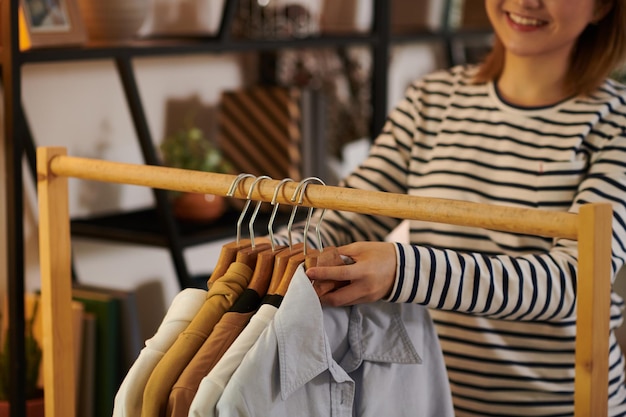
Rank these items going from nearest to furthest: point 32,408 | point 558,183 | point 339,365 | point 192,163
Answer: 1. point 339,365
2. point 558,183
3. point 32,408
4. point 192,163

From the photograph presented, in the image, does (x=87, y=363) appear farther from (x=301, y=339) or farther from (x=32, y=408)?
(x=301, y=339)

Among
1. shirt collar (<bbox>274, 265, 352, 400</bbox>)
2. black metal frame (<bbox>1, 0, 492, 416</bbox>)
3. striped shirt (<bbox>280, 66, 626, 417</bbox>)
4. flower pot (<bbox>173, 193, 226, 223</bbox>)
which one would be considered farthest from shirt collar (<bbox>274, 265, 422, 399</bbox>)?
flower pot (<bbox>173, 193, 226, 223</bbox>)

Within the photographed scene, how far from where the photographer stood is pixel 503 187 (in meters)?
1.61

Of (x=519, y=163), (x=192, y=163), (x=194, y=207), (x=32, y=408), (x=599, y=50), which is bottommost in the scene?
(x=32, y=408)

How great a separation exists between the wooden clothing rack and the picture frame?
558 mm

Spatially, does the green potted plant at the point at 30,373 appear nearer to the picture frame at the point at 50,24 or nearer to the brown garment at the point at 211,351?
the picture frame at the point at 50,24

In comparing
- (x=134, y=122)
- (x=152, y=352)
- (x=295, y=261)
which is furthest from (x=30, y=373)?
(x=295, y=261)

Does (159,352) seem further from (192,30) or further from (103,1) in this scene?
(192,30)

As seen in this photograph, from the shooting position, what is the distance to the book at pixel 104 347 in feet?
6.53

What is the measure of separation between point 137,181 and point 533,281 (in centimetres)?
56

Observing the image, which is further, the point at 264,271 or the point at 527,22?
the point at 527,22

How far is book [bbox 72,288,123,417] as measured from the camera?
1989 millimetres

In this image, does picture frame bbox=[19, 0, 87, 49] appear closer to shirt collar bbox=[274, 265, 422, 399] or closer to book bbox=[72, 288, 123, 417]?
book bbox=[72, 288, 123, 417]

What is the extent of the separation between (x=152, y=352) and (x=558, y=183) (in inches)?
30.6
